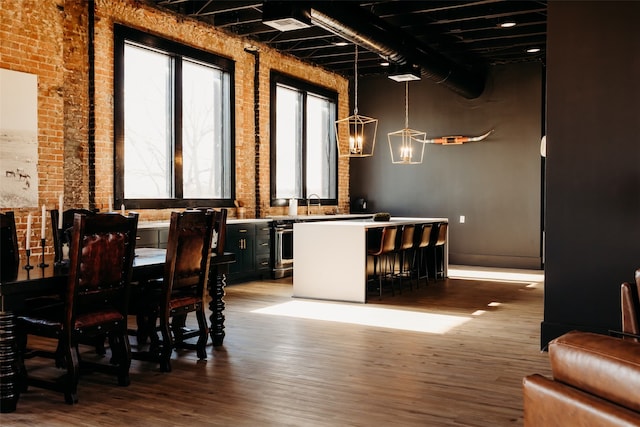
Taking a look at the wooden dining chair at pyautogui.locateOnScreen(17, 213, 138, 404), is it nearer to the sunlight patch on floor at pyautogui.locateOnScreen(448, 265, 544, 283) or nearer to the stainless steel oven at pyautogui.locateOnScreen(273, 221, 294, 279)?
the stainless steel oven at pyautogui.locateOnScreen(273, 221, 294, 279)

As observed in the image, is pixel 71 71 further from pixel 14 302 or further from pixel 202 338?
pixel 14 302

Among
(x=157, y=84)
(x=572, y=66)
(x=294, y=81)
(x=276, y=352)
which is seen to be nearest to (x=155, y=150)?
(x=157, y=84)

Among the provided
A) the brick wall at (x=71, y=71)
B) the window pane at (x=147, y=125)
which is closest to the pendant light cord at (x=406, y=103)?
the brick wall at (x=71, y=71)

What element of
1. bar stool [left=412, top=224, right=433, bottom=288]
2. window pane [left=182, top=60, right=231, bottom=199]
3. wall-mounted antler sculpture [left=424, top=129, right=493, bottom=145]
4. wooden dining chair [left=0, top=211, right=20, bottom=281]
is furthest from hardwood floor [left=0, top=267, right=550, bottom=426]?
wall-mounted antler sculpture [left=424, top=129, right=493, bottom=145]

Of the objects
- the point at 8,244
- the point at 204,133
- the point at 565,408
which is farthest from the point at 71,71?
the point at 565,408

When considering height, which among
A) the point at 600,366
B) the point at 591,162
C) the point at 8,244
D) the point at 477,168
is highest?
the point at 477,168

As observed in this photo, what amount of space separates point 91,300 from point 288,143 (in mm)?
7288

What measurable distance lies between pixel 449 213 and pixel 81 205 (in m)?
6.68

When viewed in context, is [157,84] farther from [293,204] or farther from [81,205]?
[293,204]

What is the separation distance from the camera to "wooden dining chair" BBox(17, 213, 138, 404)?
3529mm

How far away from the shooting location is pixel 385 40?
758 centimetres

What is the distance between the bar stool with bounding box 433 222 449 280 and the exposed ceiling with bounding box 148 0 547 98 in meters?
2.27

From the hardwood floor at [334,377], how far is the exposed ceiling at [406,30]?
3122mm

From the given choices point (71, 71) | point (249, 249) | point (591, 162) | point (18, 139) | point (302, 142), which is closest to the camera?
point (591, 162)
